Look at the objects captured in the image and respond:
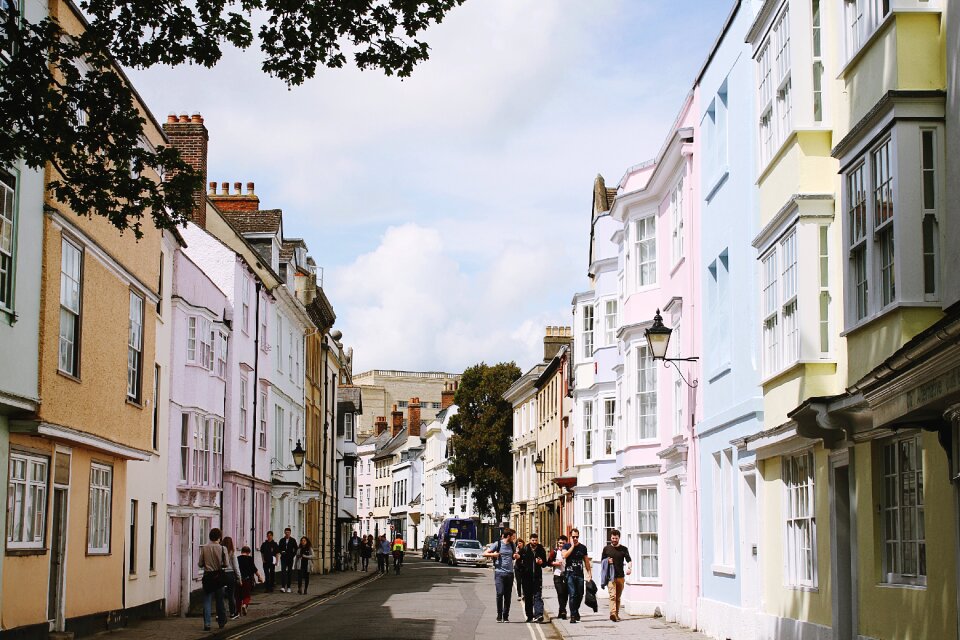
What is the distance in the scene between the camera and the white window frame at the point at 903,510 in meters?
11.9

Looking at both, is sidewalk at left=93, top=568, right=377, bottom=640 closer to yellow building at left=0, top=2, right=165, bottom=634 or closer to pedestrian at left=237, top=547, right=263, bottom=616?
pedestrian at left=237, top=547, right=263, bottom=616

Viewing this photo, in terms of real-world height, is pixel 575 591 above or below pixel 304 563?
above

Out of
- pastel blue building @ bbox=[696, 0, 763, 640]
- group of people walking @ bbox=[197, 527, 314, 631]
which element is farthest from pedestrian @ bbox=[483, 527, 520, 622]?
group of people walking @ bbox=[197, 527, 314, 631]

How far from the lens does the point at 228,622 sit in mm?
24797

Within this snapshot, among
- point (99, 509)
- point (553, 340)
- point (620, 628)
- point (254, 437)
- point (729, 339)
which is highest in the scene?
point (553, 340)

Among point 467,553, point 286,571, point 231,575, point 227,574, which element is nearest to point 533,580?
point 231,575

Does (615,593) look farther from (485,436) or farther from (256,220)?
(485,436)

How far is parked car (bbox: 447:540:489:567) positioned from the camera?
219 feet

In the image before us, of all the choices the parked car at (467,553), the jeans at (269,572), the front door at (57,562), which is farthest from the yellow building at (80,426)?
the parked car at (467,553)

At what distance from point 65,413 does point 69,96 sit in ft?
24.4

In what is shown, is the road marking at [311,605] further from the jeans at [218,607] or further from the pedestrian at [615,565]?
the pedestrian at [615,565]

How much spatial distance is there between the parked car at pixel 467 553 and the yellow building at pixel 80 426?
4346 cm

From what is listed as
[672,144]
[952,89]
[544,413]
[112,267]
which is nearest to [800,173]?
Answer: [952,89]

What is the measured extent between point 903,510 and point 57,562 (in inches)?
524
